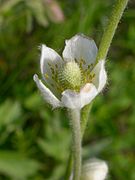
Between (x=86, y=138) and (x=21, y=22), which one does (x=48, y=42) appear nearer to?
(x=21, y=22)

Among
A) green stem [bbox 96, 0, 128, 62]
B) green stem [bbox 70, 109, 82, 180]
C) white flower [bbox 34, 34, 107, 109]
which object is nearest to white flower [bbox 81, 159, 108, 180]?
green stem [bbox 70, 109, 82, 180]

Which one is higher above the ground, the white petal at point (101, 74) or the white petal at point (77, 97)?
the white petal at point (101, 74)

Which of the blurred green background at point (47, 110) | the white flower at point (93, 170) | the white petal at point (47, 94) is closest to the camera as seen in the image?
the white petal at point (47, 94)

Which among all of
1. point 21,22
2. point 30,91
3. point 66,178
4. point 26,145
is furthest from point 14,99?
point 66,178

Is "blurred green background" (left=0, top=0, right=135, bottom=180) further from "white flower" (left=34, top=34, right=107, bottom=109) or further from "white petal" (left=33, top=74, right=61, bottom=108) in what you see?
"white petal" (left=33, top=74, right=61, bottom=108)

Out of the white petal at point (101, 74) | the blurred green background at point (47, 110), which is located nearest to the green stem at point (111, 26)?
the white petal at point (101, 74)

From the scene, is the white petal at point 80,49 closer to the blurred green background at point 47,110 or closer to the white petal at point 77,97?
the white petal at point 77,97

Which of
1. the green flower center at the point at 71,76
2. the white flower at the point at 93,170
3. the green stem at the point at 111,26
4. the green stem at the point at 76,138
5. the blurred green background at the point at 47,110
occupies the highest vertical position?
the blurred green background at the point at 47,110
